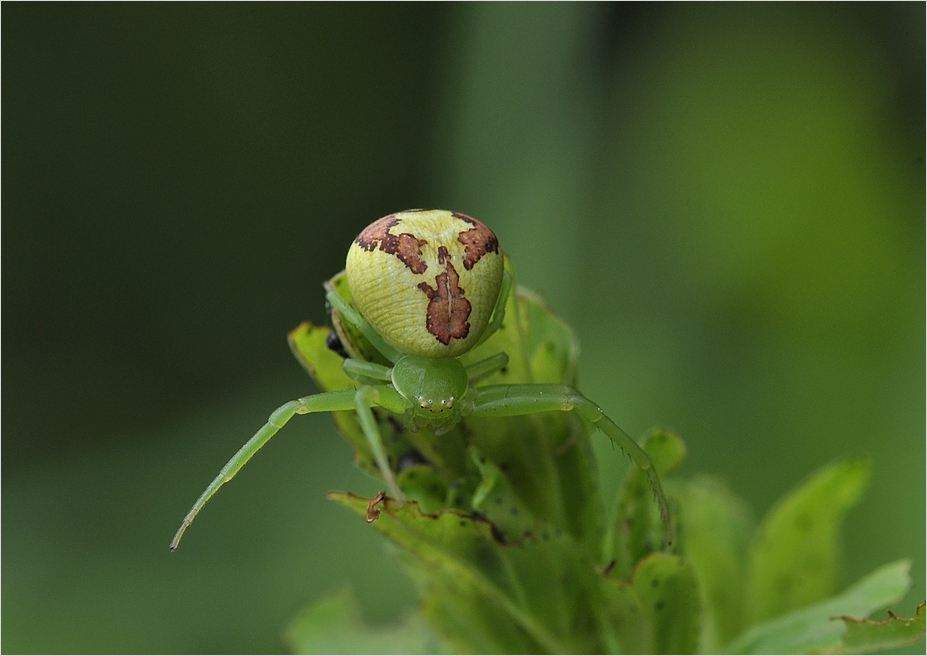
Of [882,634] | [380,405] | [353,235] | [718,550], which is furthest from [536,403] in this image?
[353,235]

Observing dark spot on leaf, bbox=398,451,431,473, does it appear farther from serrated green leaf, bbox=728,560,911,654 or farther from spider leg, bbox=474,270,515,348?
serrated green leaf, bbox=728,560,911,654

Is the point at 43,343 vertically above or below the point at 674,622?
below

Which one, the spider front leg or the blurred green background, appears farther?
the blurred green background

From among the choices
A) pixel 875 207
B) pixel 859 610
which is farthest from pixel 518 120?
pixel 859 610

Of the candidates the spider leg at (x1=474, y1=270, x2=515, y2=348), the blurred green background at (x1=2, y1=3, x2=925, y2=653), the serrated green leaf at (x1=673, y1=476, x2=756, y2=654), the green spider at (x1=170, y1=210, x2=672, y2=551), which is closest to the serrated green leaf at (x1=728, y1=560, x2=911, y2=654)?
the serrated green leaf at (x1=673, y1=476, x2=756, y2=654)

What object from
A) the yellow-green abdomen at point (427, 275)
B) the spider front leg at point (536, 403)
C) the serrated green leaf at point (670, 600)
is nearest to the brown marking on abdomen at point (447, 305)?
the yellow-green abdomen at point (427, 275)

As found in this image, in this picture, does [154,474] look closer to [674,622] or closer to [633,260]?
[633,260]
